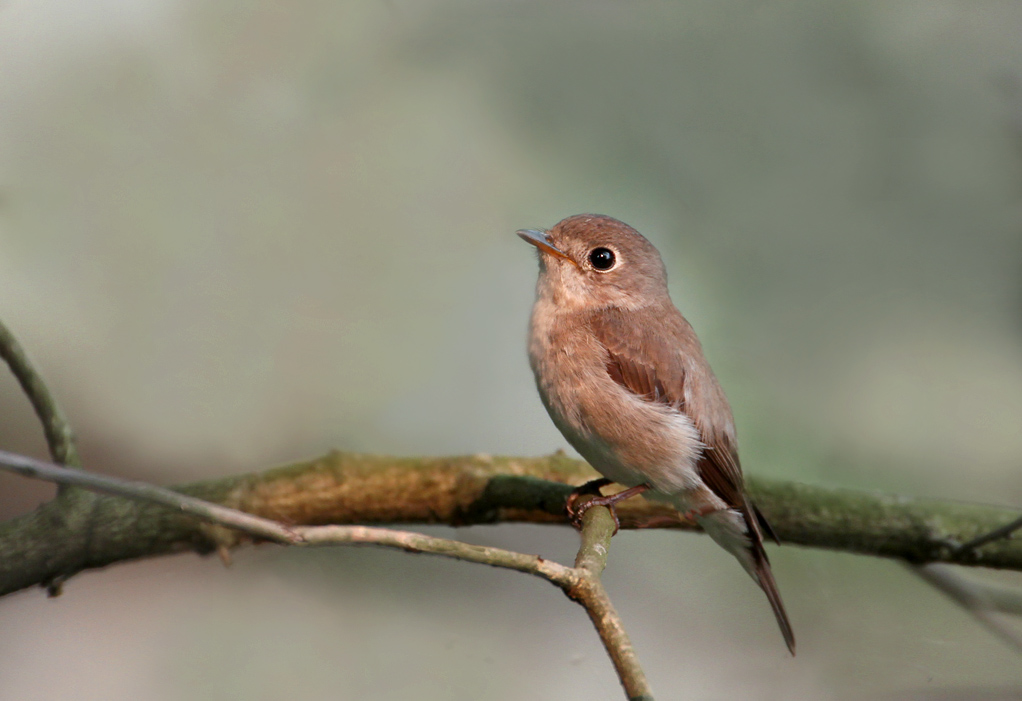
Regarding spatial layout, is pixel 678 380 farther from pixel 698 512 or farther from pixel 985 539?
pixel 985 539

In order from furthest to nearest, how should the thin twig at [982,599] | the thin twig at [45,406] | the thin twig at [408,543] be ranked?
the thin twig at [982,599]
the thin twig at [45,406]
the thin twig at [408,543]

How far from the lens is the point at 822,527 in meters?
2.97

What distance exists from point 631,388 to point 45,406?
1.81 m

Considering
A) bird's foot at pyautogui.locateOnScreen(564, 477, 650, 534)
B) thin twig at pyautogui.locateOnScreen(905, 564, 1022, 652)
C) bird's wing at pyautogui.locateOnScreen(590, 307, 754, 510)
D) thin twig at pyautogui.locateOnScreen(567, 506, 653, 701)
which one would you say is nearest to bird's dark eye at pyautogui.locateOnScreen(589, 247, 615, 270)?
bird's wing at pyautogui.locateOnScreen(590, 307, 754, 510)

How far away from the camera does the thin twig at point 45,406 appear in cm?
235

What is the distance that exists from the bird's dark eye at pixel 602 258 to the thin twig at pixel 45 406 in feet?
5.90

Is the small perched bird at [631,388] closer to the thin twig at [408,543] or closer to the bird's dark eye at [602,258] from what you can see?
the bird's dark eye at [602,258]

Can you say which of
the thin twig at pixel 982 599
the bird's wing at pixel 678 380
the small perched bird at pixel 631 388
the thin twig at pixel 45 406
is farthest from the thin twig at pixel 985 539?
the thin twig at pixel 45 406

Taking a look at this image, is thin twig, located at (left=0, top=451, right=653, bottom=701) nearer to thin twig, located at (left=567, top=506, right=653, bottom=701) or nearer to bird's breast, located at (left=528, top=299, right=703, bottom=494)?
thin twig, located at (left=567, top=506, right=653, bottom=701)

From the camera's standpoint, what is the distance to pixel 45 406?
7.84 ft

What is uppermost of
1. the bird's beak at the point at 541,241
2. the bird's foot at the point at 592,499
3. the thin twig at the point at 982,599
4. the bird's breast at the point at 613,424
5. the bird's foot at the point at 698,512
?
the bird's beak at the point at 541,241

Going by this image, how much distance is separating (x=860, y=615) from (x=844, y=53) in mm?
2369

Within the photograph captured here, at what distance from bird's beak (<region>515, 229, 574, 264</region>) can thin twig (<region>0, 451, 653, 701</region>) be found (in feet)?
4.10

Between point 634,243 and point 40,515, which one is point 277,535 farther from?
point 634,243
